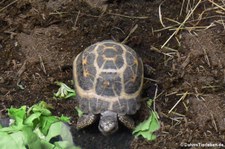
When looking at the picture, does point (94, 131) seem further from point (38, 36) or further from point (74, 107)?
point (38, 36)

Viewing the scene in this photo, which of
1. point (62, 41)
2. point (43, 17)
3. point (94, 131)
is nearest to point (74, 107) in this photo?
point (94, 131)

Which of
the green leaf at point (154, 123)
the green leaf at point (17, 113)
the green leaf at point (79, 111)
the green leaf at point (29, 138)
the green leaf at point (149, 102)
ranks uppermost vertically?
the green leaf at point (29, 138)

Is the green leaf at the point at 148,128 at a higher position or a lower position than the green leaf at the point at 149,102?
lower

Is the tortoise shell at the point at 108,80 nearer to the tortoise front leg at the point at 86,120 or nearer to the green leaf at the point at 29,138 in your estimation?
the tortoise front leg at the point at 86,120

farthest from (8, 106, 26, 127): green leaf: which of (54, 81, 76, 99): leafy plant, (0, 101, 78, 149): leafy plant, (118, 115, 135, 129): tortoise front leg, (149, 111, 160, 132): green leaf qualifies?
(149, 111, 160, 132): green leaf

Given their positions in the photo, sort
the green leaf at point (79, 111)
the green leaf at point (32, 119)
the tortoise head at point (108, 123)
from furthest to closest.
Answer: the green leaf at point (79, 111), the tortoise head at point (108, 123), the green leaf at point (32, 119)

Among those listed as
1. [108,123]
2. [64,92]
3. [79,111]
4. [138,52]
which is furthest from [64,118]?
[138,52]

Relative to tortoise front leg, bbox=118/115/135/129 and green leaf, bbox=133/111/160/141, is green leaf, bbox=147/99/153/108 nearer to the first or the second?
green leaf, bbox=133/111/160/141

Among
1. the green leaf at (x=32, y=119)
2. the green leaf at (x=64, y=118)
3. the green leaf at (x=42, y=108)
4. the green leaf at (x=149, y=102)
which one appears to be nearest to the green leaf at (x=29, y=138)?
the green leaf at (x=32, y=119)
